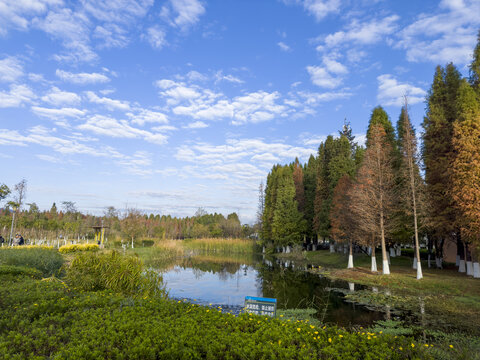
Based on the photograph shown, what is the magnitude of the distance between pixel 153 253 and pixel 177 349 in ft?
89.4

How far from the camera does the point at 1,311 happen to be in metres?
5.23

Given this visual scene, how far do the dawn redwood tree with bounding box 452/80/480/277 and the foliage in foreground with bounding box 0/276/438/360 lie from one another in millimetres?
15251

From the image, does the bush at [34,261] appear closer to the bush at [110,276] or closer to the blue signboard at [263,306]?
the bush at [110,276]

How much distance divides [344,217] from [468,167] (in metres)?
10.3

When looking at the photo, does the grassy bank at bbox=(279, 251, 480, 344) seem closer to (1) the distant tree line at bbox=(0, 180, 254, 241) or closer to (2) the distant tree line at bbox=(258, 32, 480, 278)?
(2) the distant tree line at bbox=(258, 32, 480, 278)

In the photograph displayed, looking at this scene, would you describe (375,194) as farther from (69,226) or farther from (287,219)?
(69,226)

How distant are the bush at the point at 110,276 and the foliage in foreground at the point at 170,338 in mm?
3618

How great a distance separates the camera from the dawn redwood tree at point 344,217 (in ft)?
80.2

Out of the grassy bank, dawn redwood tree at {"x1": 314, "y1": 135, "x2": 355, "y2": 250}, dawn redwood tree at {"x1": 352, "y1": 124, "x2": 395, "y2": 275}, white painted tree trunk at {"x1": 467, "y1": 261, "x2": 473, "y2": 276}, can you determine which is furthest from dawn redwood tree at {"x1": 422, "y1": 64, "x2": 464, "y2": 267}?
dawn redwood tree at {"x1": 314, "y1": 135, "x2": 355, "y2": 250}

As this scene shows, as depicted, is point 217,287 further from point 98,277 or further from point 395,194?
point 395,194

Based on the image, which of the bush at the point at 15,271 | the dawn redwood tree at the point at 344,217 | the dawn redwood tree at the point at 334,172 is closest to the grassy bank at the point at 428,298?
the dawn redwood tree at the point at 344,217

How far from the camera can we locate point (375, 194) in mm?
21469

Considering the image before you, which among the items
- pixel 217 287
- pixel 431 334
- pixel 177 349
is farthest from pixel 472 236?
pixel 177 349

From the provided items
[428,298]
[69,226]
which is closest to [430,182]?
[428,298]
